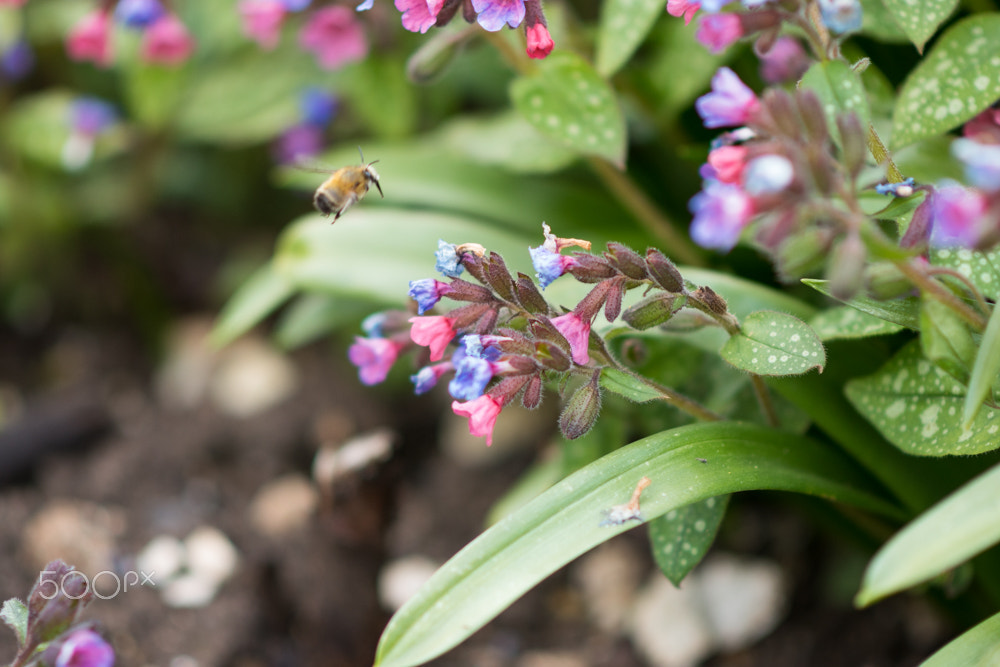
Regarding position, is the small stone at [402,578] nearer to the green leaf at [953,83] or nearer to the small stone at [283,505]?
the small stone at [283,505]

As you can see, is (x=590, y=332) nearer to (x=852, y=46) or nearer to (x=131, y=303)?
(x=852, y=46)

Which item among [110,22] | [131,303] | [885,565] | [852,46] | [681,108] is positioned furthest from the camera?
[131,303]

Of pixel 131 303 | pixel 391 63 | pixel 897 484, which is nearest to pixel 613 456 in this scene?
pixel 897 484

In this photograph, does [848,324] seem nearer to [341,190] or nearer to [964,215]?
[964,215]

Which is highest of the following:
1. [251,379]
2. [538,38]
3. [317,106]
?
[538,38]

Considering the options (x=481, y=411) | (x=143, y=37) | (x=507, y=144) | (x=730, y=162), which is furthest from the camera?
(x=143, y=37)

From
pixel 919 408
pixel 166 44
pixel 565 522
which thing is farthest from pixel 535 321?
pixel 166 44

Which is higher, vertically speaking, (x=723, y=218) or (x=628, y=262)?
(x=723, y=218)

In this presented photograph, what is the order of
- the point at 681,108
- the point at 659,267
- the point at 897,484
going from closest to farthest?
the point at 659,267, the point at 897,484, the point at 681,108
